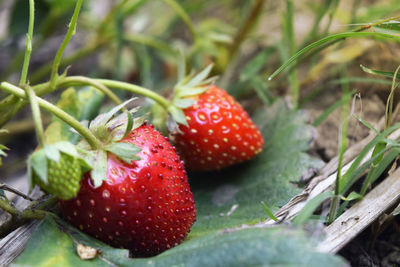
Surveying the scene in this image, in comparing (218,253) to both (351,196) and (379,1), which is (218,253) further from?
(379,1)

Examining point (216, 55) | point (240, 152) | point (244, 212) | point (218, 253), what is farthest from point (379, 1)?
point (218, 253)

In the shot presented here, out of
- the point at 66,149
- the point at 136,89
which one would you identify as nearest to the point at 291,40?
the point at 136,89

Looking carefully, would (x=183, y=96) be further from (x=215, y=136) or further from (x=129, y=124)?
(x=129, y=124)

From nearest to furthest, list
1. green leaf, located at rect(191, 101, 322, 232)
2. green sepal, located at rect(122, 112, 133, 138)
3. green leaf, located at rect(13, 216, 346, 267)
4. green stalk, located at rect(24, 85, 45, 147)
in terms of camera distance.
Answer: green leaf, located at rect(13, 216, 346, 267) → green stalk, located at rect(24, 85, 45, 147) → green sepal, located at rect(122, 112, 133, 138) → green leaf, located at rect(191, 101, 322, 232)

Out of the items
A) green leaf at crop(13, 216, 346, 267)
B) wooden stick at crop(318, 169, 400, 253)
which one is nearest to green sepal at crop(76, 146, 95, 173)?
green leaf at crop(13, 216, 346, 267)

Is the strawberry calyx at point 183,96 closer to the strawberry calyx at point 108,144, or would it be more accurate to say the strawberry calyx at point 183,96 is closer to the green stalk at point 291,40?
the strawberry calyx at point 108,144

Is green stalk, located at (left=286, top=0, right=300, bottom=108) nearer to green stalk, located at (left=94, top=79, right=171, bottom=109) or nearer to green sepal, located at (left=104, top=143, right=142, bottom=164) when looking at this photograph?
green stalk, located at (left=94, top=79, right=171, bottom=109)

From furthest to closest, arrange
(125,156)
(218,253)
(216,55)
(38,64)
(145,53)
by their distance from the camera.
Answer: (38,64) < (145,53) < (216,55) < (125,156) < (218,253)
